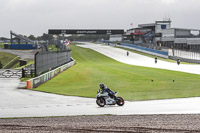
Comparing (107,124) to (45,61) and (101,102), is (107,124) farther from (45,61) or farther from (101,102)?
(45,61)

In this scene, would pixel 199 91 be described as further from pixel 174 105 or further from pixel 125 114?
pixel 125 114

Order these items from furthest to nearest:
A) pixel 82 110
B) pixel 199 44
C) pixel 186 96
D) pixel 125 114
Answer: pixel 199 44 < pixel 186 96 < pixel 82 110 < pixel 125 114

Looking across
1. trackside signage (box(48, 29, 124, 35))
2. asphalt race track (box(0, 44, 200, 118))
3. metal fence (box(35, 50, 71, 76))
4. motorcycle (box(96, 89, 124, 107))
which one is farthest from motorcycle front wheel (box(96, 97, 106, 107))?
trackside signage (box(48, 29, 124, 35))

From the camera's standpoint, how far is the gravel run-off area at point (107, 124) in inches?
430

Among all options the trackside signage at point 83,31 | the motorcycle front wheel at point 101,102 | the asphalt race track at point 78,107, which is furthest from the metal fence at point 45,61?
the trackside signage at point 83,31

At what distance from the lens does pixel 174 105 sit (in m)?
16.5

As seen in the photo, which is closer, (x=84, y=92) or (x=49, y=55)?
(x=84, y=92)

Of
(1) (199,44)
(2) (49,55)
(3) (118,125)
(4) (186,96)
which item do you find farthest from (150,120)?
(1) (199,44)

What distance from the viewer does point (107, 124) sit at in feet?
39.1

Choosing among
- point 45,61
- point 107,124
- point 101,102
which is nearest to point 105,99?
point 101,102

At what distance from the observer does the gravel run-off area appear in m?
10.9

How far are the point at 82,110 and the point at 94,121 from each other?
331 cm

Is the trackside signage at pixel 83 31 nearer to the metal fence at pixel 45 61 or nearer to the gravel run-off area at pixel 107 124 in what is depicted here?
the metal fence at pixel 45 61

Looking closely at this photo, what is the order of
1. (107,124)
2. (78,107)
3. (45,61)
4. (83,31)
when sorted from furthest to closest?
(83,31) → (45,61) → (78,107) → (107,124)
